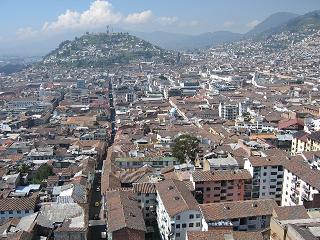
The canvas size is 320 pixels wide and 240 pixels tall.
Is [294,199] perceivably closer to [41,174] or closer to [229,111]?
[41,174]

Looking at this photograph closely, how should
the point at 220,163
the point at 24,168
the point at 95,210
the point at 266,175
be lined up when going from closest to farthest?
the point at 266,175 → the point at 220,163 → the point at 95,210 → the point at 24,168

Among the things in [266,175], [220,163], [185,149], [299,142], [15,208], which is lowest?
[15,208]

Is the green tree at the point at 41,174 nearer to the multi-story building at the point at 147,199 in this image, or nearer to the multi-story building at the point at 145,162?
the multi-story building at the point at 145,162

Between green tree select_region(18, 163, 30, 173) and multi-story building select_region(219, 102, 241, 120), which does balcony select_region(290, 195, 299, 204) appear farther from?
multi-story building select_region(219, 102, 241, 120)

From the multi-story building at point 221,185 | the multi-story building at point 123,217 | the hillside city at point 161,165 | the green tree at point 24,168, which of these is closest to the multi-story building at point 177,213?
the hillside city at point 161,165

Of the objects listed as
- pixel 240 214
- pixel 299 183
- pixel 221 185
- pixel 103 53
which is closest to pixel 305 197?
pixel 299 183

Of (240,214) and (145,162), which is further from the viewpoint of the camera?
(145,162)

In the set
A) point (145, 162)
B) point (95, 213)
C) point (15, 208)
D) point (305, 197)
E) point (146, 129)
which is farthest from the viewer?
point (146, 129)
